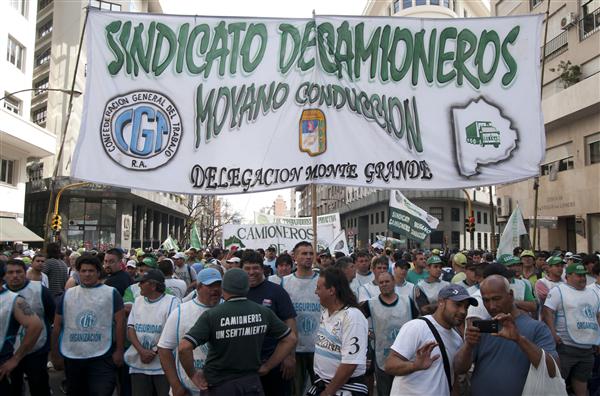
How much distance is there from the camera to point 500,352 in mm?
3180

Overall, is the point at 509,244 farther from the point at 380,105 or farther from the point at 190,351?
the point at 190,351

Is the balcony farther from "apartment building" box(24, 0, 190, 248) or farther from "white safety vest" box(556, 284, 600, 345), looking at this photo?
"apartment building" box(24, 0, 190, 248)

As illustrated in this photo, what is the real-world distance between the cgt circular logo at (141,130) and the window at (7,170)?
83.4 ft

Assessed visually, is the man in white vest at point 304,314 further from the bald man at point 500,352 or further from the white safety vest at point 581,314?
the white safety vest at point 581,314

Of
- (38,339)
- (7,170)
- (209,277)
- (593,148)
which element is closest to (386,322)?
(209,277)

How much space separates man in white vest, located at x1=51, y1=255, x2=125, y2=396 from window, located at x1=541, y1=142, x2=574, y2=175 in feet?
83.9

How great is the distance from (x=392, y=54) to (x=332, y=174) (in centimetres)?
181

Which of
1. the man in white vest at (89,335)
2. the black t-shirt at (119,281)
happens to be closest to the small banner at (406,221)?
the black t-shirt at (119,281)

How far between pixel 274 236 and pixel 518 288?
12.0 meters

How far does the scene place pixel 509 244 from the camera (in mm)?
11508

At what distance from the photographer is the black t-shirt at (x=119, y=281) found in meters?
6.65

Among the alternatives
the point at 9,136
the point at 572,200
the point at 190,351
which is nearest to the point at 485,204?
the point at 572,200

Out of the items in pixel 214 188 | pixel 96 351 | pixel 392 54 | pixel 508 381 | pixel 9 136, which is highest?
pixel 9 136

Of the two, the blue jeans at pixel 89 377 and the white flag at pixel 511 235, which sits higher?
the white flag at pixel 511 235
